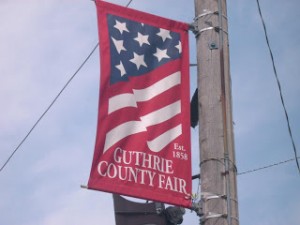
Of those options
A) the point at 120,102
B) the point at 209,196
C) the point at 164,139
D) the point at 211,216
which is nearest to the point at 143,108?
the point at 120,102

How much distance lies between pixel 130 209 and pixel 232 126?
1.15 metres

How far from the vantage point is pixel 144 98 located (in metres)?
5.28

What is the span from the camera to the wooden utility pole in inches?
190

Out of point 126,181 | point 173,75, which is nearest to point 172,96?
point 173,75

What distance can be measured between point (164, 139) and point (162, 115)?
232mm

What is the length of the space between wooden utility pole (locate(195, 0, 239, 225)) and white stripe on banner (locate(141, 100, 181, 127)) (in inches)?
8.9

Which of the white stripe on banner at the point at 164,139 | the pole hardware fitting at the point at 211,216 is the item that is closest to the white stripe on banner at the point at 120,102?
the white stripe on banner at the point at 164,139

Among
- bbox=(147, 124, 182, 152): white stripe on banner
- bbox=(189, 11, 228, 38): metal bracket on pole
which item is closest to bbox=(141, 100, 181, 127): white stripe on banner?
bbox=(147, 124, 182, 152): white stripe on banner

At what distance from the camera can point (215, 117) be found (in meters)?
5.15

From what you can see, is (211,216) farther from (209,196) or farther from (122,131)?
(122,131)

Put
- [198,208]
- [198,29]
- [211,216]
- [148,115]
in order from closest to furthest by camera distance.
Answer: [211,216] → [198,208] → [148,115] → [198,29]

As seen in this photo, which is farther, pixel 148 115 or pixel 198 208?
pixel 148 115

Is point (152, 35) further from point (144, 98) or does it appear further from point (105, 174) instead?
point (105, 174)

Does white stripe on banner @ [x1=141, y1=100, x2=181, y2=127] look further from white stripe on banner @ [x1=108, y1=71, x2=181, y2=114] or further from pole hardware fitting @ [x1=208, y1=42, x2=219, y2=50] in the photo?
pole hardware fitting @ [x1=208, y1=42, x2=219, y2=50]
